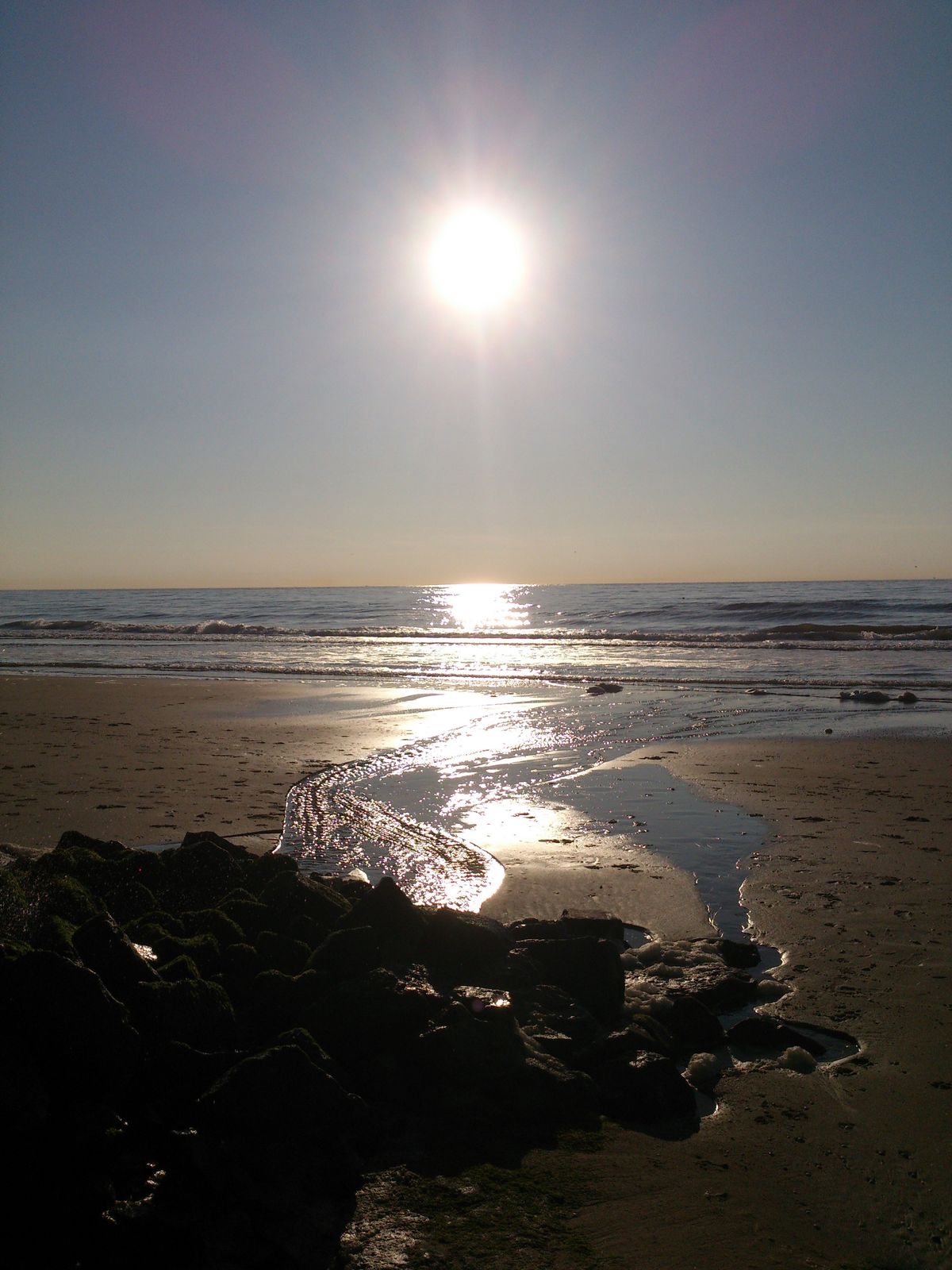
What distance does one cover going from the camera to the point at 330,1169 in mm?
3086

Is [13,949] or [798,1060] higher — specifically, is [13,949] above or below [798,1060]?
Result: above

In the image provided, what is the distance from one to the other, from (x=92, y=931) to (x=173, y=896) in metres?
1.45

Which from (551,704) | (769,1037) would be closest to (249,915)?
(769,1037)

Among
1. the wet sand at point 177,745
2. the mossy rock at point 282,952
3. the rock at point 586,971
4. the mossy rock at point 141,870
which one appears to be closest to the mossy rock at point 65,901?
the mossy rock at point 141,870

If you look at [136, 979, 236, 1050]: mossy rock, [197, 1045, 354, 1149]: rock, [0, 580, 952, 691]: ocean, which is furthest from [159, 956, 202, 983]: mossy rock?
[0, 580, 952, 691]: ocean

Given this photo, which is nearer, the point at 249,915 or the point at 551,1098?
the point at 551,1098

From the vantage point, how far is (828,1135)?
3.38 meters

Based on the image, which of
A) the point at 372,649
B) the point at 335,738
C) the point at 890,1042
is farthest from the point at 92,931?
the point at 372,649

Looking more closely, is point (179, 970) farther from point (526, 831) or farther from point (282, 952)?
point (526, 831)

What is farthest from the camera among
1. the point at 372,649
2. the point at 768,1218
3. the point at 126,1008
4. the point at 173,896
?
the point at 372,649

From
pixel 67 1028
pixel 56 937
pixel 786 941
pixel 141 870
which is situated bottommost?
pixel 786 941

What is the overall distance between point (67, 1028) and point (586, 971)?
2332 millimetres

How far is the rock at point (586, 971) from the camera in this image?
14.1 feet

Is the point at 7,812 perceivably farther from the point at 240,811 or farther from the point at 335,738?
the point at 335,738
